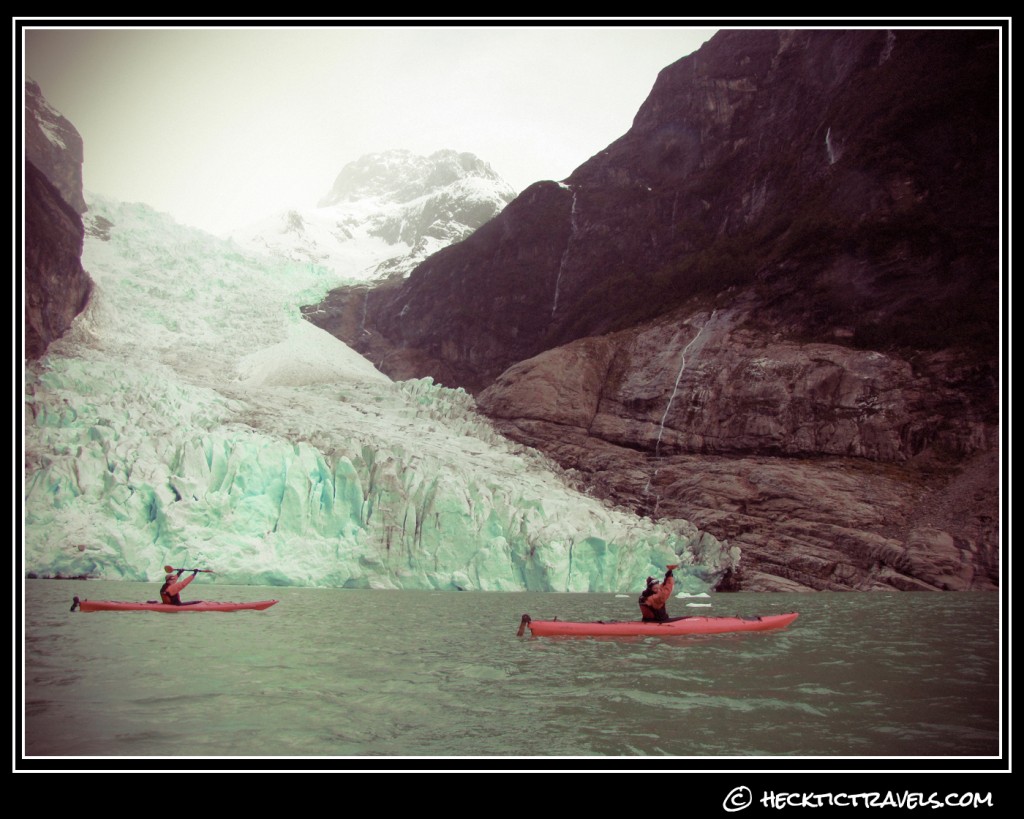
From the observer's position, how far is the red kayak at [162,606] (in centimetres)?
1670

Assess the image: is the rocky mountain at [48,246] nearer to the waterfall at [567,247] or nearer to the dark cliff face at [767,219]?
the dark cliff face at [767,219]

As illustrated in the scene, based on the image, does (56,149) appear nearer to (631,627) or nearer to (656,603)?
(656,603)

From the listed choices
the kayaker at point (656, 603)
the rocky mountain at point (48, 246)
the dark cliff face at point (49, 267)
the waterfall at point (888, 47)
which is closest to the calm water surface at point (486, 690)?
the kayaker at point (656, 603)

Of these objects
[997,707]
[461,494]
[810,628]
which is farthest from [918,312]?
[997,707]

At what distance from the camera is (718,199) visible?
184 ft

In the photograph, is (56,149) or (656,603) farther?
(56,149)

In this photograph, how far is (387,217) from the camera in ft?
336

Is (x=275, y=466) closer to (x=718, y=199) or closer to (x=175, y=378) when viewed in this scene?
(x=175, y=378)

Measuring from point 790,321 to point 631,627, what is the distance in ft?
104

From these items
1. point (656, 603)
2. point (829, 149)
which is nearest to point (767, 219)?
point (829, 149)

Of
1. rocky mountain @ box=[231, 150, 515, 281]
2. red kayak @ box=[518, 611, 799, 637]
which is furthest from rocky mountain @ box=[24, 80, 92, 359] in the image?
red kayak @ box=[518, 611, 799, 637]

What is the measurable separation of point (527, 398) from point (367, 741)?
1505 inches

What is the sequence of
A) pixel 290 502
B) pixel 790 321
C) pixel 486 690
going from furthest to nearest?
pixel 790 321
pixel 290 502
pixel 486 690
